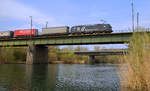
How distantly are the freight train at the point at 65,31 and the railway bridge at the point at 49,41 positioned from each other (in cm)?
144


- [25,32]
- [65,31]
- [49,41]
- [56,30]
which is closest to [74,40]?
[65,31]

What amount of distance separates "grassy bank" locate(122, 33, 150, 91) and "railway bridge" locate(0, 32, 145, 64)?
1300 inches

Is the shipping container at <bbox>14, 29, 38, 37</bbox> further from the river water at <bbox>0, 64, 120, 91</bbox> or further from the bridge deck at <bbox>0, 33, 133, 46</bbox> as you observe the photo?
the river water at <bbox>0, 64, 120, 91</bbox>

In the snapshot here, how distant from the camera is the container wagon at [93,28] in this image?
54.0 meters

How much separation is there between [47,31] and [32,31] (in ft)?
22.6

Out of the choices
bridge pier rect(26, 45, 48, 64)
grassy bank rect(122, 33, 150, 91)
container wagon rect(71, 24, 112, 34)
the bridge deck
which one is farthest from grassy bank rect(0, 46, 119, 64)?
grassy bank rect(122, 33, 150, 91)

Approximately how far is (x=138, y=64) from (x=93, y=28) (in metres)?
40.8

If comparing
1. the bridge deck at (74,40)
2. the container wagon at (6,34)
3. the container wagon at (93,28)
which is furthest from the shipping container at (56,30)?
the container wagon at (6,34)

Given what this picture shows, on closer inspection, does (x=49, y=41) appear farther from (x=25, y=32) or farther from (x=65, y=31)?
(x=25, y=32)

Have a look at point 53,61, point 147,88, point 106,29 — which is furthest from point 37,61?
point 147,88

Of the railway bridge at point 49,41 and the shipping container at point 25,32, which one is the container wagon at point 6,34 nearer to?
the railway bridge at point 49,41

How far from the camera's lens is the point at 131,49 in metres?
16.9

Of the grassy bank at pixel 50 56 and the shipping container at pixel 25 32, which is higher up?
the shipping container at pixel 25 32

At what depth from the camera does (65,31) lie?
197ft
